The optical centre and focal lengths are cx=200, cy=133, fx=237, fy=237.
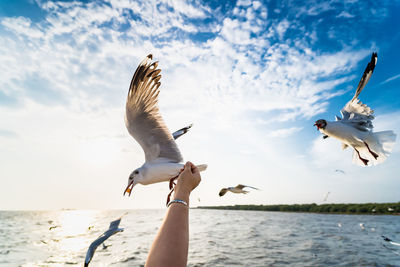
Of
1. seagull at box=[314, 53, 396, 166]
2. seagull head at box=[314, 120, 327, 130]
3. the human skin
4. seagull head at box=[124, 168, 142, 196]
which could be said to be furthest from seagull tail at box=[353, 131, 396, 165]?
the human skin

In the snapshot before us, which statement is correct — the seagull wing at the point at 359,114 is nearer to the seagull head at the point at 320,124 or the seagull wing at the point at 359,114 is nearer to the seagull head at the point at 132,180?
the seagull head at the point at 320,124

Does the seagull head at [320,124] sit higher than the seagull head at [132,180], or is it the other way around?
the seagull head at [320,124]

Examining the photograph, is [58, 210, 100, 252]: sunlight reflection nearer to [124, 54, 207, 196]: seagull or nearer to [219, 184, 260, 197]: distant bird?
[124, 54, 207, 196]: seagull

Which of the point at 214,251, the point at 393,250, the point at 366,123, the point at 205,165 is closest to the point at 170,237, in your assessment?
the point at 205,165

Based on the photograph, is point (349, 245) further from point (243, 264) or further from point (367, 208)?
point (367, 208)

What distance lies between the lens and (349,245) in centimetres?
1327

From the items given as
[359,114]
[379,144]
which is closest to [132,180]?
[359,114]

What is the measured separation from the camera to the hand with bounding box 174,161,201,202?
1.23 meters

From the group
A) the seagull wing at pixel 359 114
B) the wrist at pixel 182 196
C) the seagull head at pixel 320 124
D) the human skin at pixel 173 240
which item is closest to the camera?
the human skin at pixel 173 240

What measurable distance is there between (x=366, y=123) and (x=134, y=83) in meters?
3.81

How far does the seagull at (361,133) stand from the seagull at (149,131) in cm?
238

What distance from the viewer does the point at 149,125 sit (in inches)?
127

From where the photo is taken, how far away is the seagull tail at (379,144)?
12.6 ft

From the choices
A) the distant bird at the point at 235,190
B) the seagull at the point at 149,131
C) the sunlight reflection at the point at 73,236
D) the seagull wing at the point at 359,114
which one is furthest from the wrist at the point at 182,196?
the sunlight reflection at the point at 73,236
